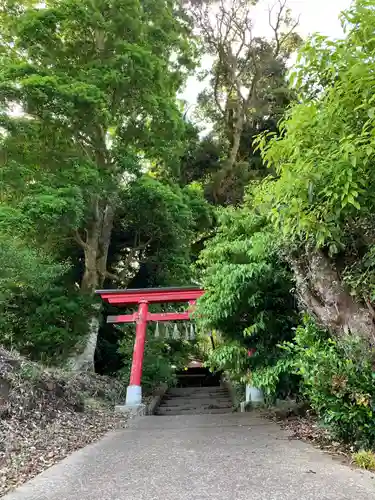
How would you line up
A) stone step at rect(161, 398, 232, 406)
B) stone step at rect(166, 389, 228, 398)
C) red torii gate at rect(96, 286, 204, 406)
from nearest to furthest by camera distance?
red torii gate at rect(96, 286, 204, 406) < stone step at rect(161, 398, 232, 406) < stone step at rect(166, 389, 228, 398)

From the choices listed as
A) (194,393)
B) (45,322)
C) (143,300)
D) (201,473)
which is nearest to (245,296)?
(201,473)

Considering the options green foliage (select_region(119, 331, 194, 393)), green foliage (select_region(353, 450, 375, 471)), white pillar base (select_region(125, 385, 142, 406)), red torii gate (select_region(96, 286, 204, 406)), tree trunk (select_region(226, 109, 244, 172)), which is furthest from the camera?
tree trunk (select_region(226, 109, 244, 172))

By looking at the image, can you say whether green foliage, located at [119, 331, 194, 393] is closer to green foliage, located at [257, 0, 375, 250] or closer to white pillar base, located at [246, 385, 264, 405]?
white pillar base, located at [246, 385, 264, 405]

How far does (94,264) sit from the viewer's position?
11.9 meters

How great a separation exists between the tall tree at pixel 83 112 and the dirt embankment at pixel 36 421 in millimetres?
3227

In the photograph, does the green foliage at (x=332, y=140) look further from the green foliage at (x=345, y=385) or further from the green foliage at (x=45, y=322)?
the green foliage at (x=45, y=322)

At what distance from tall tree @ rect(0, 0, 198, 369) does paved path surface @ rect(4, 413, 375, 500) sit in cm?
523

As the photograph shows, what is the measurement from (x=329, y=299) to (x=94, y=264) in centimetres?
858

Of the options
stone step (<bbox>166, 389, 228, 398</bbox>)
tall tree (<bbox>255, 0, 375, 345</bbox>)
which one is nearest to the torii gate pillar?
stone step (<bbox>166, 389, 228, 398</bbox>)

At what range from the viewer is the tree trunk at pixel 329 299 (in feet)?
13.7

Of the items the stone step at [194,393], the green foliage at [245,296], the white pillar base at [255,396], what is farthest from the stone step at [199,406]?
the green foliage at [245,296]

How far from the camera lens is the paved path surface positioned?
2.94 m

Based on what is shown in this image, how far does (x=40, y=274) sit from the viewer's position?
316 inches

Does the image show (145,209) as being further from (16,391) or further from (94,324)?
(16,391)
